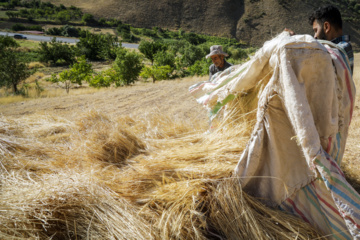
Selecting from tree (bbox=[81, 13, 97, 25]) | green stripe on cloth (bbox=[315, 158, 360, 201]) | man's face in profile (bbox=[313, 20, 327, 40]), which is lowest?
green stripe on cloth (bbox=[315, 158, 360, 201])

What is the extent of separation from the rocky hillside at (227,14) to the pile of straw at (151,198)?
47.3 metres

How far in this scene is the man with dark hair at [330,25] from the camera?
166 centimetres

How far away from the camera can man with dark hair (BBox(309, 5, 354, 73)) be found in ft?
5.43

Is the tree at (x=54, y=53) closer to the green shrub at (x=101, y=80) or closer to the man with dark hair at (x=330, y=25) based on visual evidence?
the green shrub at (x=101, y=80)

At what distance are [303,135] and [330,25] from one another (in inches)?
43.9

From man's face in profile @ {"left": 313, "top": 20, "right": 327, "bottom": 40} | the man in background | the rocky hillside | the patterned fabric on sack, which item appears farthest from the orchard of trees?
the patterned fabric on sack

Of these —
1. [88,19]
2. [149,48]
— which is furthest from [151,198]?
[88,19]

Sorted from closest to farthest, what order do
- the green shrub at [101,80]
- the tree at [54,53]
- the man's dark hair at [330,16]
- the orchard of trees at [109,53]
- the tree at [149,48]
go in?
1. the man's dark hair at [330,16]
2. the green shrub at [101,80]
3. the orchard of trees at [109,53]
4. the tree at [149,48]
5. the tree at [54,53]

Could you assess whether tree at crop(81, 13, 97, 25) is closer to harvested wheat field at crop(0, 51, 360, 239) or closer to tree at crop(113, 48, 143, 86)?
tree at crop(113, 48, 143, 86)

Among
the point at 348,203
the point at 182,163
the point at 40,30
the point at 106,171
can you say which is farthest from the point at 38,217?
the point at 40,30

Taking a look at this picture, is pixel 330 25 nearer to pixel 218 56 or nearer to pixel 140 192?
pixel 218 56

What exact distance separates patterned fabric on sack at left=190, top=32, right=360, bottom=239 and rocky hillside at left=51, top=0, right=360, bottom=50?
4708 centimetres

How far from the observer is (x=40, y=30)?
6369 cm

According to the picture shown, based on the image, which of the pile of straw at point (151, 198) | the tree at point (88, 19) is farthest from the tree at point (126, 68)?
the tree at point (88, 19)
